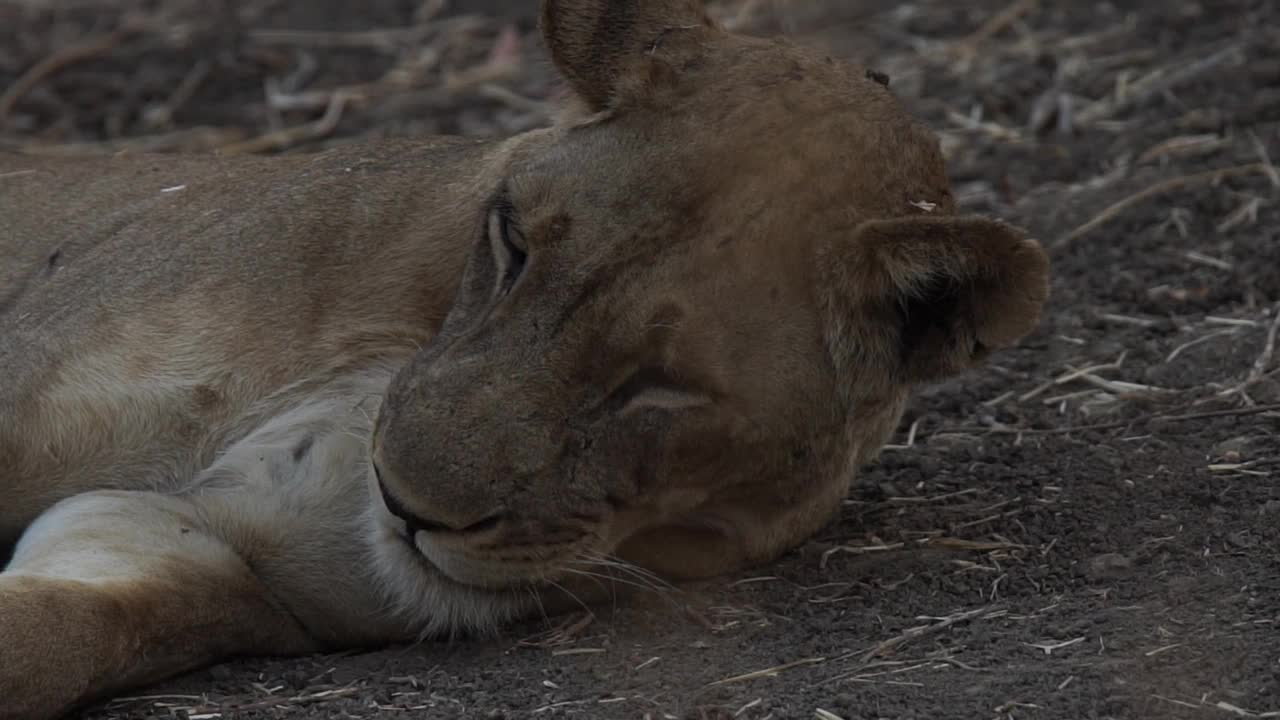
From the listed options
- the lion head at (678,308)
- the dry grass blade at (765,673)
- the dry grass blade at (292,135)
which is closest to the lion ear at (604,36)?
the lion head at (678,308)

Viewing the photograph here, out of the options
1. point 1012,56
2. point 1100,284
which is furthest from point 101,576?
point 1012,56

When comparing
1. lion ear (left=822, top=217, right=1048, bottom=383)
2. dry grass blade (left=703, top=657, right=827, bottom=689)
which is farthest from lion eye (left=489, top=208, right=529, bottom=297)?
dry grass blade (left=703, top=657, right=827, bottom=689)

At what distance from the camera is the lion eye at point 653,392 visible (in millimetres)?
3439

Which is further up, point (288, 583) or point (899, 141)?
point (899, 141)

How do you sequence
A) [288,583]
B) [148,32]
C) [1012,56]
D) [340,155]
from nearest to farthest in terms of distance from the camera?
[288,583] < [340,155] < [1012,56] < [148,32]

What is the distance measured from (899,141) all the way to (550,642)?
1.15 meters

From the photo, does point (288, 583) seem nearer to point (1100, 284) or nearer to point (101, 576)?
point (101, 576)

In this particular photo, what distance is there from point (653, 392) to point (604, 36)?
751 millimetres

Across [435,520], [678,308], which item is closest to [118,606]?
[435,520]

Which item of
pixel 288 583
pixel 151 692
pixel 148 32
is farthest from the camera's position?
pixel 148 32

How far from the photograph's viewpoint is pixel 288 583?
3.90 m

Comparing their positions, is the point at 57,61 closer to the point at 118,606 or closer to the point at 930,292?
the point at 118,606

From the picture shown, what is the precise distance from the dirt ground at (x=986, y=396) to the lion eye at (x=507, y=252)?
0.57 m

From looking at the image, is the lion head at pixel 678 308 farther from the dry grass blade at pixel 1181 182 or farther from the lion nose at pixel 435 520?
the dry grass blade at pixel 1181 182
